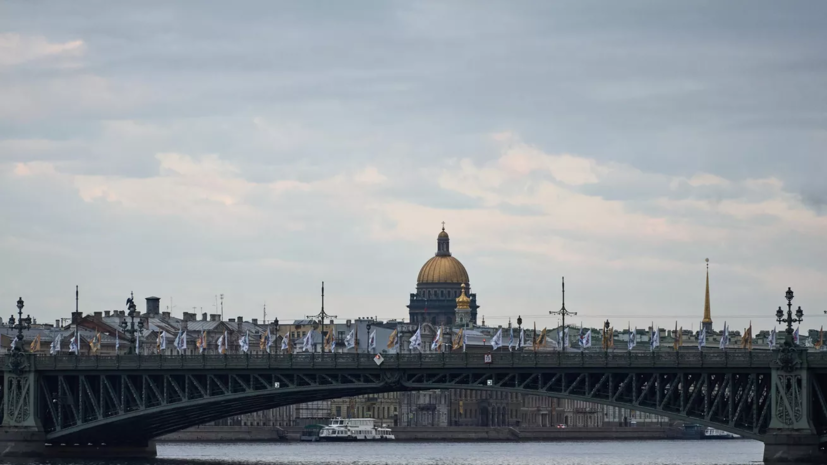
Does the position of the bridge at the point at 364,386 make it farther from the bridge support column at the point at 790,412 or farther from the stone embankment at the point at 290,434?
the stone embankment at the point at 290,434

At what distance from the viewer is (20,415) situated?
117 metres

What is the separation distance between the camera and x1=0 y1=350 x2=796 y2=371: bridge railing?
101 meters

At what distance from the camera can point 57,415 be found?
118 meters

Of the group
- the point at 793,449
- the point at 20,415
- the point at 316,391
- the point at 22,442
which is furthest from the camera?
the point at 20,415

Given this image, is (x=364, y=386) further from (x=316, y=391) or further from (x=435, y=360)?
(x=435, y=360)

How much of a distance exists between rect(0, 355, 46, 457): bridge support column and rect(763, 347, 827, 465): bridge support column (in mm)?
44776

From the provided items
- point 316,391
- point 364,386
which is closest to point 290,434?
point 316,391

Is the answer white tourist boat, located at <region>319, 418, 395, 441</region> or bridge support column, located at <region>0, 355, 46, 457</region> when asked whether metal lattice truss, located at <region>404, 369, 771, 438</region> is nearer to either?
bridge support column, located at <region>0, 355, 46, 457</region>

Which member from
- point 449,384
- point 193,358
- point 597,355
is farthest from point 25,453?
point 597,355

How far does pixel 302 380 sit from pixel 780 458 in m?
31.6

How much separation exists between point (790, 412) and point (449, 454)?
177 feet

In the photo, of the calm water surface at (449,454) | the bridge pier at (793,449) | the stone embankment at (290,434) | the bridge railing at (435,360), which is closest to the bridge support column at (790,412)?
the bridge pier at (793,449)

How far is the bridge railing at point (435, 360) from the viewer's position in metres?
101

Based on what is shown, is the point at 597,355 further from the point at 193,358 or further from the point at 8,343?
the point at 8,343
